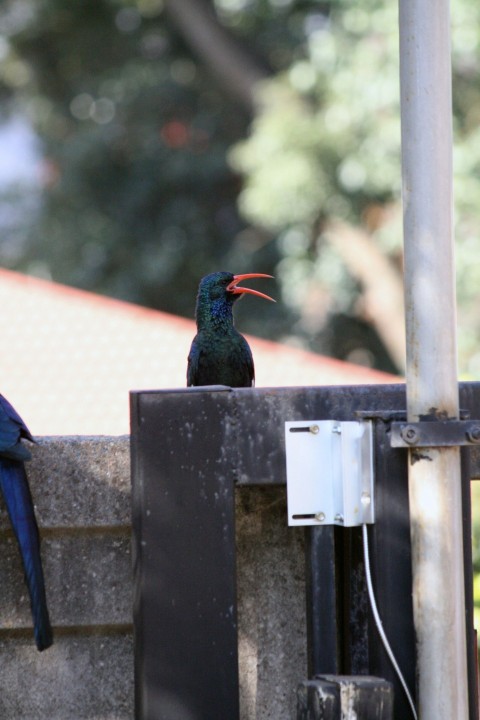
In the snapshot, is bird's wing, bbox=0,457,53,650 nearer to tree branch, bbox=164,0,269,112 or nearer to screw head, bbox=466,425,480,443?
screw head, bbox=466,425,480,443

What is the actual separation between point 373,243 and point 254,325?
8.78 feet

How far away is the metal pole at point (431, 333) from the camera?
7.25ft

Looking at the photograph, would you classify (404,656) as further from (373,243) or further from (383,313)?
(383,313)

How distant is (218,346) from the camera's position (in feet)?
15.5

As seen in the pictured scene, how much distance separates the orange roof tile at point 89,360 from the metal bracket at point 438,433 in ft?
24.0

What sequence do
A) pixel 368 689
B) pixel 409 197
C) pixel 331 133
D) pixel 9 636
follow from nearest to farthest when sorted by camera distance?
pixel 368 689
pixel 409 197
pixel 9 636
pixel 331 133

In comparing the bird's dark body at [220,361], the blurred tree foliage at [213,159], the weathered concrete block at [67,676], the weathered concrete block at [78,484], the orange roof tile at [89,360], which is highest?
the blurred tree foliage at [213,159]

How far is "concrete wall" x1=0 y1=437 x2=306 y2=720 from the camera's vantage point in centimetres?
248

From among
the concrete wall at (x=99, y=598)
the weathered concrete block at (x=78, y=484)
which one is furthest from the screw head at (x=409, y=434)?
the weathered concrete block at (x=78, y=484)

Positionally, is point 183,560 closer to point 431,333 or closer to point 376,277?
point 431,333

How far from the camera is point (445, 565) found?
86.8 inches

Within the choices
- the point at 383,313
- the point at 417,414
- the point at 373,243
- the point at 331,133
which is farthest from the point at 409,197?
the point at 383,313

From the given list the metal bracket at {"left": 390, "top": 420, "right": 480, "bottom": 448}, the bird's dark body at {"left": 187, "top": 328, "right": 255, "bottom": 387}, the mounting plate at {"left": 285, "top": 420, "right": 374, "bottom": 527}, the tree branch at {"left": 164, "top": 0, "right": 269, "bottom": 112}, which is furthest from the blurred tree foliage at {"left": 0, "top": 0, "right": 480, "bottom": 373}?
the metal bracket at {"left": 390, "top": 420, "right": 480, "bottom": 448}

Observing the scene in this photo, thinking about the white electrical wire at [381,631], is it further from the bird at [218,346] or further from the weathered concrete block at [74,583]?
the bird at [218,346]
